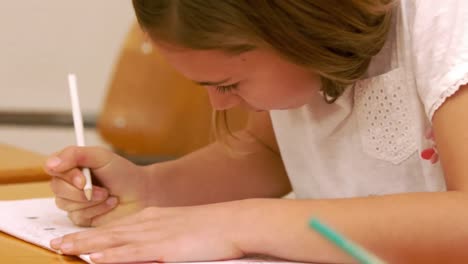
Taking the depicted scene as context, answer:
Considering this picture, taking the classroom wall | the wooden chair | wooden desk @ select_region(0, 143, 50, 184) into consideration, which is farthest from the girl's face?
the classroom wall

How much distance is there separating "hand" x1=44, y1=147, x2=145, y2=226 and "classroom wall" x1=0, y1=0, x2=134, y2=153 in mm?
1358

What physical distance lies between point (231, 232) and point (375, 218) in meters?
0.12

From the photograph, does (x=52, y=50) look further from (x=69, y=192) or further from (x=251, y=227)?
(x=251, y=227)

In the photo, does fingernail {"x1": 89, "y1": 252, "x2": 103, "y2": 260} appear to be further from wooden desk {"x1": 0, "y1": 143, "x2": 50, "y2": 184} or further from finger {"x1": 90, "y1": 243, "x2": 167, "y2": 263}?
wooden desk {"x1": 0, "y1": 143, "x2": 50, "y2": 184}

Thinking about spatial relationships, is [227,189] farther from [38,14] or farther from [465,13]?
[38,14]

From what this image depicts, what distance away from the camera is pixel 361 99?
0.91 meters

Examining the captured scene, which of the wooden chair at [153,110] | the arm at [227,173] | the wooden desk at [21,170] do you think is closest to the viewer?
the arm at [227,173]

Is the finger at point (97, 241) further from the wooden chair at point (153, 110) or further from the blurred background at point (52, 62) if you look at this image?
the blurred background at point (52, 62)

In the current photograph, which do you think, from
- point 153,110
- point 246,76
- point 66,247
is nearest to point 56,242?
point 66,247

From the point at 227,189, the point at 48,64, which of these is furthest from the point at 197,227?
the point at 48,64

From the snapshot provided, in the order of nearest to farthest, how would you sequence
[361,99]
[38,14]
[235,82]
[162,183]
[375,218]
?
[375,218]
[235,82]
[361,99]
[162,183]
[38,14]

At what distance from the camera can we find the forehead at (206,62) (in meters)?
0.78

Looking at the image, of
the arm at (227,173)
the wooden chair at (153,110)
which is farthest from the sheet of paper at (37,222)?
the wooden chair at (153,110)

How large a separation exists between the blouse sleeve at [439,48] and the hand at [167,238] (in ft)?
0.68
